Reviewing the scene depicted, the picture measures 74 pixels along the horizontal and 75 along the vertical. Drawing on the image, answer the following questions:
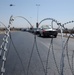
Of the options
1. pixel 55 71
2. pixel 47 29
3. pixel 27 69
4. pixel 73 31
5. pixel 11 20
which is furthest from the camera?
pixel 47 29

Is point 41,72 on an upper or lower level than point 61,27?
lower

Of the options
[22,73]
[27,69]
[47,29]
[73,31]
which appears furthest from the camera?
[47,29]

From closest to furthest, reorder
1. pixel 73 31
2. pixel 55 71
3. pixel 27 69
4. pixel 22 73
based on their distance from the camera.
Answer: pixel 73 31
pixel 22 73
pixel 55 71
pixel 27 69

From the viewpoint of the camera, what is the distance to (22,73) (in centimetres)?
679

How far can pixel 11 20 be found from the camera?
15.7ft

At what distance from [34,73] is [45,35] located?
80.0ft

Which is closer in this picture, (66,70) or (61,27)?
(61,27)

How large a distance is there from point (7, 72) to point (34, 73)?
2.87ft

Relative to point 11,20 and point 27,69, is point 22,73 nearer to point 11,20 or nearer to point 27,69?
point 27,69

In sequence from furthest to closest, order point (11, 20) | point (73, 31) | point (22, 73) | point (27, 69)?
point (27, 69)
point (22, 73)
point (11, 20)
point (73, 31)

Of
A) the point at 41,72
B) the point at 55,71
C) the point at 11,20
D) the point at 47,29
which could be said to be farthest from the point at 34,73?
the point at 47,29

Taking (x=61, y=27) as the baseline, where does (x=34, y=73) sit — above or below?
below

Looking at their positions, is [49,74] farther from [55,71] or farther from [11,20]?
[11,20]

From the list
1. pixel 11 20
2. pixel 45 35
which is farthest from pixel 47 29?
pixel 11 20
